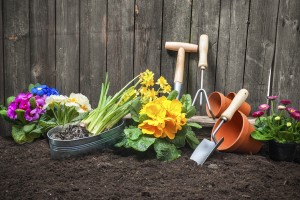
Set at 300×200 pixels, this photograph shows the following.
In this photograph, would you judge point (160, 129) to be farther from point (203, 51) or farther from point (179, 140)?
point (203, 51)

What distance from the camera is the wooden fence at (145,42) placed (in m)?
3.28

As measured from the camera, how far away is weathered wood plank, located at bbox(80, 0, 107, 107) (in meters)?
3.34

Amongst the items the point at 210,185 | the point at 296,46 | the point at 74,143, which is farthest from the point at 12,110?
the point at 296,46

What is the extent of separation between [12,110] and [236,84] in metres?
1.63

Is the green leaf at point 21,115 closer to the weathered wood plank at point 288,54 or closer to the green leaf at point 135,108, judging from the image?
the green leaf at point 135,108

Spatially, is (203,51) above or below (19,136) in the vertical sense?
above

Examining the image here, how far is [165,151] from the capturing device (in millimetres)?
2750

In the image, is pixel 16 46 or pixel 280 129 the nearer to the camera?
pixel 280 129

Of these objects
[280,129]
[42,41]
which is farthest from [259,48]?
[42,41]

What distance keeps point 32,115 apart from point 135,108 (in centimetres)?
73

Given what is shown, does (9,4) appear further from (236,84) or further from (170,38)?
(236,84)

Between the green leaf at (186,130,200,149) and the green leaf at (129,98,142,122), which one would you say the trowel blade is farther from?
the green leaf at (129,98,142,122)

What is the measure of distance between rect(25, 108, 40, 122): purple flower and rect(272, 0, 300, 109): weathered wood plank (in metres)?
1.73

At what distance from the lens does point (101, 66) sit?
11.2 feet
